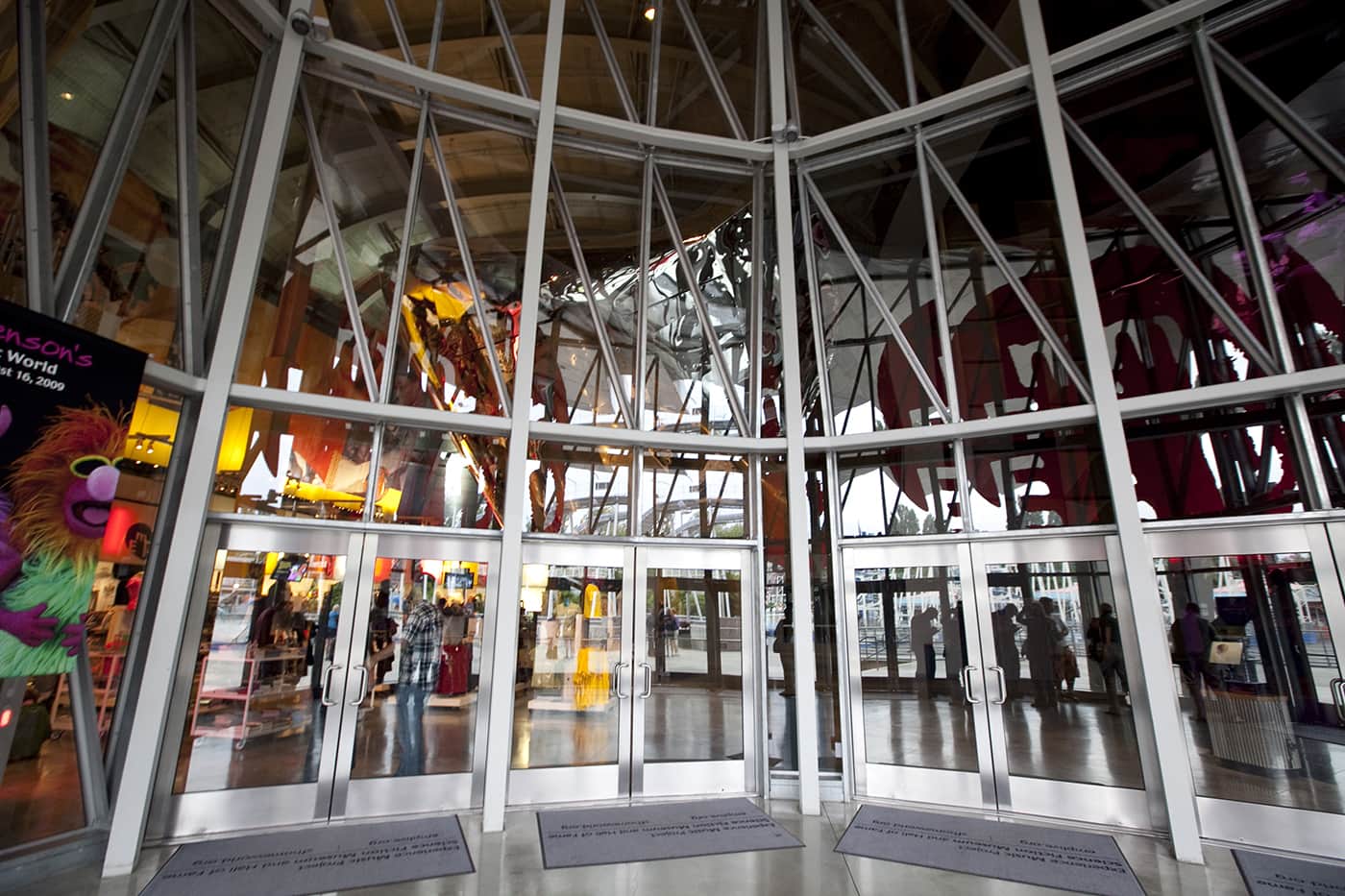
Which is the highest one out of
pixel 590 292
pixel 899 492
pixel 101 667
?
pixel 590 292

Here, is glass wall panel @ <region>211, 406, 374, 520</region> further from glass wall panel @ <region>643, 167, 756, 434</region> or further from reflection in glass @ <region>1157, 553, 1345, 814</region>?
reflection in glass @ <region>1157, 553, 1345, 814</region>

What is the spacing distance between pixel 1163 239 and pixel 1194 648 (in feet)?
11.4

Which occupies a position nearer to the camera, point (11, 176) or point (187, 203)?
point (11, 176)

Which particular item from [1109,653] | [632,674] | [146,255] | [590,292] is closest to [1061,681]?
[1109,653]

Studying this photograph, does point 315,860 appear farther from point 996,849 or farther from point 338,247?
point 338,247

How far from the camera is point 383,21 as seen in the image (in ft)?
21.8

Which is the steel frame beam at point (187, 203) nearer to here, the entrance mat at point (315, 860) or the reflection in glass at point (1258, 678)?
the entrance mat at point (315, 860)

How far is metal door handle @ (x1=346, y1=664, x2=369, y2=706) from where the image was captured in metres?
5.60

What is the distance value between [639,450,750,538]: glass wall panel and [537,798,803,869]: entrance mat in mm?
2516

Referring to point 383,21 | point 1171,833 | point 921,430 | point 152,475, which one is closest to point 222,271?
point 152,475

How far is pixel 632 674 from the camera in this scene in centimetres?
645

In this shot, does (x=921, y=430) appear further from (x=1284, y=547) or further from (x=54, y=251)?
(x=54, y=251)

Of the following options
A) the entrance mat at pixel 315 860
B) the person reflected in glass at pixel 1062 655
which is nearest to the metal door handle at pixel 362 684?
the entrance mat at pixel 315 860

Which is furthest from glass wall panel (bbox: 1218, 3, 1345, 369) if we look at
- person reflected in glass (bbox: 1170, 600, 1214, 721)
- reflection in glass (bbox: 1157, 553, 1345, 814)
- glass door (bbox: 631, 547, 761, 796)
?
glass door (bbox: 631, 547, 761, 796)
